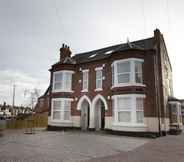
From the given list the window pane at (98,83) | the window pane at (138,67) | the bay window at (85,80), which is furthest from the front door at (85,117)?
the window pane at (138,67)

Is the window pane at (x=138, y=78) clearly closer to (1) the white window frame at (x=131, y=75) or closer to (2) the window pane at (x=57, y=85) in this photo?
(1) the white window frame at (x=131, y=75)

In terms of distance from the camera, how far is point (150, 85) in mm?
17141

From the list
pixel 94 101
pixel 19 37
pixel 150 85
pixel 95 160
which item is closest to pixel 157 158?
pixel 95 160

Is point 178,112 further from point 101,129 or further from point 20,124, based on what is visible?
point 20,124

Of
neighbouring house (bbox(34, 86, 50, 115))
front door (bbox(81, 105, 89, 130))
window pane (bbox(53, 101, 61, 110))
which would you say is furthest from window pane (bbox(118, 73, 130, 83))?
neighbouring house (bbox(34, 86, 50, 115))

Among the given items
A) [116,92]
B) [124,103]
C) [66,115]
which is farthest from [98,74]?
[66,115]

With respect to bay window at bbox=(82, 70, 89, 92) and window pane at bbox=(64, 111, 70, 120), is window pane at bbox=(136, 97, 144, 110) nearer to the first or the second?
bay window at bbox=(82, 70, 89, 92)

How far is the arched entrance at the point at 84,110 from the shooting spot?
2127cm

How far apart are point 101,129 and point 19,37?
43.5 feet

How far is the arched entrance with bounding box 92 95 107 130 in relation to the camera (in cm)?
2031

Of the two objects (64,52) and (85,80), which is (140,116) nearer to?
(85,80)

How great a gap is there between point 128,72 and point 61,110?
9527mm

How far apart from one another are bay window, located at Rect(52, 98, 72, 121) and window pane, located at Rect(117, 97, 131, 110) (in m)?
7.04

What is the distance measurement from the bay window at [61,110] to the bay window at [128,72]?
7.05 meters
